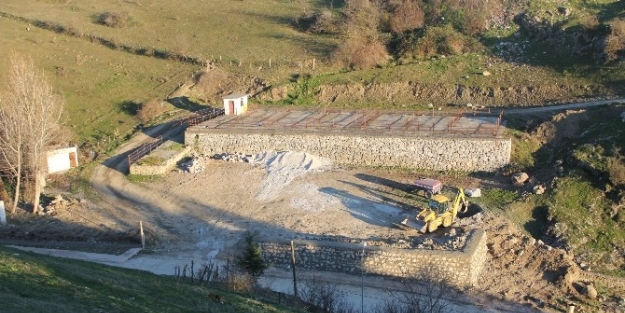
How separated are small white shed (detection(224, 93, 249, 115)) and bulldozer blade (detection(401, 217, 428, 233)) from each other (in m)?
13.2

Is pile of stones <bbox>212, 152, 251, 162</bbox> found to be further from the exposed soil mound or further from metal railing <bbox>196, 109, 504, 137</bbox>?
the exposed soil mound

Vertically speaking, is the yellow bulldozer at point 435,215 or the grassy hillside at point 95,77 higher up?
the grassy hillside at point 95,77

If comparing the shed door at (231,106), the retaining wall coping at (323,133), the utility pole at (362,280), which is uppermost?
the shed door at (231,106)

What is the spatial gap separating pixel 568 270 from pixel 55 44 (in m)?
36.0

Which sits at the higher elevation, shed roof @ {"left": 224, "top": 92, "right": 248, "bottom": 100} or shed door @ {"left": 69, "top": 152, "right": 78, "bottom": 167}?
shed roof @ {"left": 224, "top": 92, "right": 248, "bottom": 100}

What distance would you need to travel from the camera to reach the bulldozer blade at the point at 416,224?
22.4 metres

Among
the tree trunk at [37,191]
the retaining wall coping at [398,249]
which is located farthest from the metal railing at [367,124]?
the tree trunk at [37,191]

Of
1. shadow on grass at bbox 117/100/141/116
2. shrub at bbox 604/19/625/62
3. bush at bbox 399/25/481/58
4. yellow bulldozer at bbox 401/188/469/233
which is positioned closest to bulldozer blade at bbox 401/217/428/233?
yellow bulldozer at bbox 401/188/469/233

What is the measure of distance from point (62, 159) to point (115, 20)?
20.7 metres

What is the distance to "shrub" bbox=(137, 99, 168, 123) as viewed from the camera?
113 feet

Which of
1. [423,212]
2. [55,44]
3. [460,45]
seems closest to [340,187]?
[423,212]

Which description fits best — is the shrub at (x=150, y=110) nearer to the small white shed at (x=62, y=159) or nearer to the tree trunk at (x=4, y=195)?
the small white shed at (x=62, y=159)

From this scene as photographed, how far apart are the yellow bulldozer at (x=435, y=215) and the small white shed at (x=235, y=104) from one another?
1306 cm

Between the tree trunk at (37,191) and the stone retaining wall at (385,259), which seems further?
the tree trunk at (37,191)
